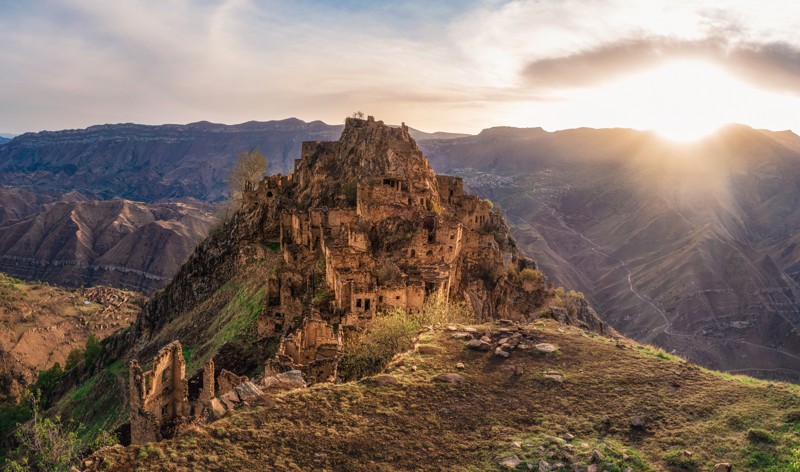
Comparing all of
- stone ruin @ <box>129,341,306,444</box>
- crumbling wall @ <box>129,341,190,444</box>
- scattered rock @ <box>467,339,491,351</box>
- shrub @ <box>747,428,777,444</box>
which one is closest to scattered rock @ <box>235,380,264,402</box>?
stone ruin @ <box>129,341,306,444</box>

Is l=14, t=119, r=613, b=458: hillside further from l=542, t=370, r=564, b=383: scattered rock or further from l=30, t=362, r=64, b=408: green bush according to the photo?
l=542, t=370, r=564, b=383: scattered rock

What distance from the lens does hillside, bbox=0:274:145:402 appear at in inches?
3413

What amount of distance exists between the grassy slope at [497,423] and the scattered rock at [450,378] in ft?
0.91

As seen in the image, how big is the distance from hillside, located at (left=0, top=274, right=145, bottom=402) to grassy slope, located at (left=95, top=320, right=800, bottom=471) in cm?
8209

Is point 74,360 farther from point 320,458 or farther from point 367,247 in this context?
point 320,458

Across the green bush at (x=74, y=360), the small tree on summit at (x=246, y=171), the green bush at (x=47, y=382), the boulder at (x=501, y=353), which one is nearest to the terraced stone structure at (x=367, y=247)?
Result: the boulder at (x=501, y=353)

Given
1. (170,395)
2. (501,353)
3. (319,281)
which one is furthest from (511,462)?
(319,281)

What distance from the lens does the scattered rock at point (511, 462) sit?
46.2ft

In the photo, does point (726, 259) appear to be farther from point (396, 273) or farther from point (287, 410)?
point (287, 410)

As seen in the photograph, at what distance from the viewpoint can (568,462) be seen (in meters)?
14.2

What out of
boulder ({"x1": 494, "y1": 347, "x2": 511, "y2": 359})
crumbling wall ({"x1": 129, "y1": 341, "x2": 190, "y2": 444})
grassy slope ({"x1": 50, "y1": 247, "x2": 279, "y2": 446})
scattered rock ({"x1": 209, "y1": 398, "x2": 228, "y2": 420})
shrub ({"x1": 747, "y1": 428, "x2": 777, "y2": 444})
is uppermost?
boulder ({"x1": 494, "y1": 347, "x2": 511, "y2": 359})

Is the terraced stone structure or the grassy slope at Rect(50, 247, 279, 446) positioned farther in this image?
the grassy slope at Rect(50, 247, 279, 446)

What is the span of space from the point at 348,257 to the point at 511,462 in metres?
25.0

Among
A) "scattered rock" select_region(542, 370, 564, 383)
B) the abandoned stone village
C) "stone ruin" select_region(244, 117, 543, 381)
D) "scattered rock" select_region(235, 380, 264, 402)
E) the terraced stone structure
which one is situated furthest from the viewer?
the terraced stone structure
